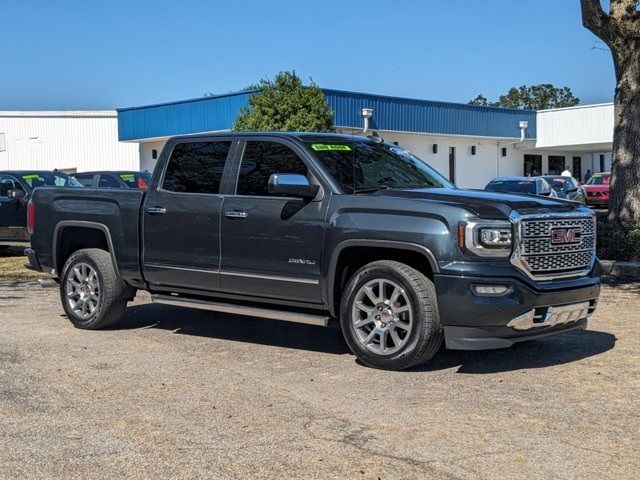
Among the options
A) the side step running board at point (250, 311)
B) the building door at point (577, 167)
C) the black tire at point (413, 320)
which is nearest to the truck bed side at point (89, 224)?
the side step running board at point (250, 311)

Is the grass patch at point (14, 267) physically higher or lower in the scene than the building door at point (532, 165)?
lower

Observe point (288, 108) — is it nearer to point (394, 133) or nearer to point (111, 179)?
point (394, 133)

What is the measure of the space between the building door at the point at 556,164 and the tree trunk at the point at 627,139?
121 feet

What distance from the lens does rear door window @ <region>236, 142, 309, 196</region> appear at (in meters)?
7.75

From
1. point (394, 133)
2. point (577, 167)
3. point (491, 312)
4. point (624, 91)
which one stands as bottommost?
point (491, 312)

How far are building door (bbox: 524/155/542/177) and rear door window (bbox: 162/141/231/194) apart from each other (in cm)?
4236

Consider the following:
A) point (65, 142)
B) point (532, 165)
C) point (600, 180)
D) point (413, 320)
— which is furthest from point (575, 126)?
point (413, 320)

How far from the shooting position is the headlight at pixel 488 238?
648cm

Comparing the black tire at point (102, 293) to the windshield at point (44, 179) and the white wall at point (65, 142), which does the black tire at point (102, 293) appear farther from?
the white wall at point (65, 142)

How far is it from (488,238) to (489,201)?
0.39m

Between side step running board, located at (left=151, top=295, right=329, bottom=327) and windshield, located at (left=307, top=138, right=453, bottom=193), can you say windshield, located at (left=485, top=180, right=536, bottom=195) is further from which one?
side step running board, located at (left=151, top=295, right=329, bottom=327)

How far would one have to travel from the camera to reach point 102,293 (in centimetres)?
881

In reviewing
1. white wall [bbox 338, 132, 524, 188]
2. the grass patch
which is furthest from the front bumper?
white wall [bbox 338, 132, 524, 188]

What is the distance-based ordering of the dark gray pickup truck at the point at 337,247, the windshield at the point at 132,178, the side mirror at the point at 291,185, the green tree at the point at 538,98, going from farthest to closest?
the green tree at the point at 538,98, the windshield at the point at 132,178, the side mirror at the point at 291,185, the dark gray pickup truck at the point at 337,247
